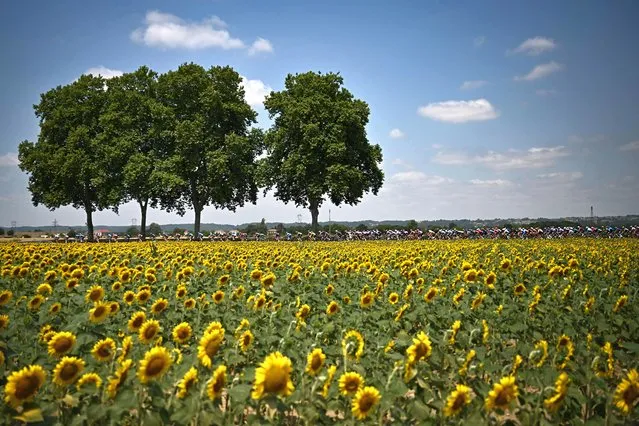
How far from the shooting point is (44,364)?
3.97 m

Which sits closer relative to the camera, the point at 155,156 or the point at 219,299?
the point at 219,299

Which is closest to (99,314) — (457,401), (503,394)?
(457,401)

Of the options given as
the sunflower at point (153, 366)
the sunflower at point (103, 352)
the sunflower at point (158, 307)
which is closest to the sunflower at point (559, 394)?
the sunflower at point (153, 366)

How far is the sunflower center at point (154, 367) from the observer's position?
3.29 metres

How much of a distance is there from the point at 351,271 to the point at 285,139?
95.6 feet

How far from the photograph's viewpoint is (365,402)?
10.8 feet

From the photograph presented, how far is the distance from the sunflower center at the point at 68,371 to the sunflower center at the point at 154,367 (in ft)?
1.91

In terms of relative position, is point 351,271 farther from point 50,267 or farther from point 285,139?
point 285,139

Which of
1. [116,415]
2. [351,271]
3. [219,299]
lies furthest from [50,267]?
[116,415]

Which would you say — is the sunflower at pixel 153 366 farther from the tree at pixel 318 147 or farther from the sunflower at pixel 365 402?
the tree at pixel 318 147

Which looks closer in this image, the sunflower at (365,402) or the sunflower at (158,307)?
the sunflower at (365,402)

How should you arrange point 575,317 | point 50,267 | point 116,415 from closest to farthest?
point 116,415 < point 575,317 < point 50,267

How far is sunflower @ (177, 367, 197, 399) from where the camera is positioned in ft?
10.6

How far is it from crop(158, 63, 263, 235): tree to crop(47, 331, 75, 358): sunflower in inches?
1271
